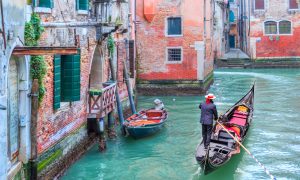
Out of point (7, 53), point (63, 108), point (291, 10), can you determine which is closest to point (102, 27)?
point (63, 108)

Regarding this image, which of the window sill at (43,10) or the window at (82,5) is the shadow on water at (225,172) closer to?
the window sill at (43,10)

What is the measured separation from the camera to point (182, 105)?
1791cm

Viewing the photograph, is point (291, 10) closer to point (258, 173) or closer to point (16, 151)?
point (258, 173)

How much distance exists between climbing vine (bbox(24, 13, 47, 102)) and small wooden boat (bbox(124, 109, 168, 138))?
4.14 m

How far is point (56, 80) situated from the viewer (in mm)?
8789

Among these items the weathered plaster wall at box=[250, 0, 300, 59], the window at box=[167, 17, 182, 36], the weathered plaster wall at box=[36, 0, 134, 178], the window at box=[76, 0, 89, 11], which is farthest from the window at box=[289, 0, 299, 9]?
the window at box=[76, 0, 89, 11]

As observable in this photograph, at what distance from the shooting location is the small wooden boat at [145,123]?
1178 centimetres

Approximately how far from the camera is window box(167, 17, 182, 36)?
65.5 ft

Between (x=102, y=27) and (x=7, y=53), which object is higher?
(x=102, y=27)

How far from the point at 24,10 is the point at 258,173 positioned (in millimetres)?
5318

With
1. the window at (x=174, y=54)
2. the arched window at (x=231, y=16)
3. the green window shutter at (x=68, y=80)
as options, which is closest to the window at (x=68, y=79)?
the green window shutter at (x=68, y=80)

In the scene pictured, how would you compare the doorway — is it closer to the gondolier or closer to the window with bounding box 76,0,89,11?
the window with bounding box 76,0,89,11

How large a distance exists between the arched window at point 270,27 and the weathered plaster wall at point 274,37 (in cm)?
28

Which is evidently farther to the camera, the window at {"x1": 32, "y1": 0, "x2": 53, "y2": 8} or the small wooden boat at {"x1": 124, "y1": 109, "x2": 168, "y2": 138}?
the small wooden boat at {"x1": 124, "y1": 109, "x2": 168, "y2": 138}
